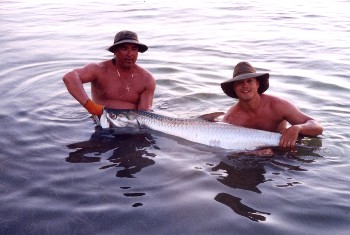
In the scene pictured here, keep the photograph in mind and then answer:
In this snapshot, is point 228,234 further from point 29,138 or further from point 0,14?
point 0,14

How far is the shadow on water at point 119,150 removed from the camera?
4969 mm

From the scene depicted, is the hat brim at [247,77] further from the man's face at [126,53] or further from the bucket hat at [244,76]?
the man's face at [126,53]

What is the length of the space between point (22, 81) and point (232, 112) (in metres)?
4.99

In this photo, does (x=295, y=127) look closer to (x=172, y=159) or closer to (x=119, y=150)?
(x=172, y=159)

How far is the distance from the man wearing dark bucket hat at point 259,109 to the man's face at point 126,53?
151cm

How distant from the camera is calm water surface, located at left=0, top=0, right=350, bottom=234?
3777mm

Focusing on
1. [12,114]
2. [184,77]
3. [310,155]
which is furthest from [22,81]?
[310,155]

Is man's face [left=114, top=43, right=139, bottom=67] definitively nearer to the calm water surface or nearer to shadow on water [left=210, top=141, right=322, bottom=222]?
the calm water surface

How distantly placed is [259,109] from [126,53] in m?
2.10

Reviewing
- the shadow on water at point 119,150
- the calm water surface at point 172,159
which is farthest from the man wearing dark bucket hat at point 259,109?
the shadow on water at point 119,150

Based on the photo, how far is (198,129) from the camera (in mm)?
5320

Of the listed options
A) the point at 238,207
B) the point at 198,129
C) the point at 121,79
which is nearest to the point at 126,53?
the point at 121,79

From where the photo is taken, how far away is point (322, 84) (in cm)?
837

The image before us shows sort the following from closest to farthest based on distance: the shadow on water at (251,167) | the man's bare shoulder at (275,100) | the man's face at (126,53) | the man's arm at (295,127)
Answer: the shadow on water at (251,167) → the man's arm at (295,127) → the man's bare shoulder at (275,100) → the man's face at (126,53)
